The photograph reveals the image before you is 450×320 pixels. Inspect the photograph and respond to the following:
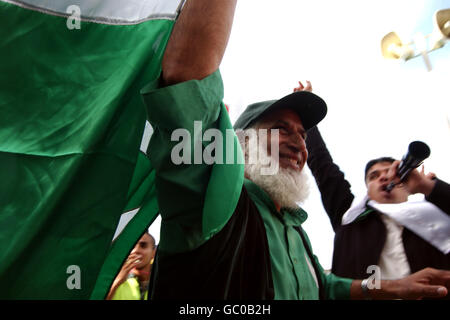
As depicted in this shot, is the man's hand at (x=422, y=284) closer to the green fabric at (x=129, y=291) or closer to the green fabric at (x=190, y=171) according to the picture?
the green fabric at (x=190, y=171)

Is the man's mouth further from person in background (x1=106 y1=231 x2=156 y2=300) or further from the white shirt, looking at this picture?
person in background (x1=106 y1=231 x2=156 y2=300)

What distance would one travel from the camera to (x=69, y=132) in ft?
3.02

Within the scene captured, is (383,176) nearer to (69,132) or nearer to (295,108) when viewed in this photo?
(295,108)

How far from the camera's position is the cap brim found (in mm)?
1635

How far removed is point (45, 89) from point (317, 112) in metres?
1.41

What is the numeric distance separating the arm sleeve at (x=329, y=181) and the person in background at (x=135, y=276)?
1.59m

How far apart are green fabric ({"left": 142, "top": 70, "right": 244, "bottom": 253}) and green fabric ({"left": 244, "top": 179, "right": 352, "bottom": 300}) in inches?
12.5

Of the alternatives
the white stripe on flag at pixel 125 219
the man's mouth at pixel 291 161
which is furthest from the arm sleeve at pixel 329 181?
the white stripe on flag at pixel 125 219

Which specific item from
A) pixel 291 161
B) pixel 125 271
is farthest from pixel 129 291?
pixel 291 161

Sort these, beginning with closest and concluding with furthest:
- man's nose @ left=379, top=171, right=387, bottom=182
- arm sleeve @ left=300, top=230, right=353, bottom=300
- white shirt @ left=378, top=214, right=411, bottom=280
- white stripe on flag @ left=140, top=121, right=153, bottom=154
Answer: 1. white stripe on flag @ left=140, top=121, right=153, bottom=154
2. arm sleeve @ left=300, top=230, right=353, bottom=300
3. white shirt @ left=378, top=214, right=411, bottom=280
4. man's nose @ left=379, top=171, right=387, bottom=182

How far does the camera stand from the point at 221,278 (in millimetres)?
883

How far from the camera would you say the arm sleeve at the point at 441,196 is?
2000 millimetres

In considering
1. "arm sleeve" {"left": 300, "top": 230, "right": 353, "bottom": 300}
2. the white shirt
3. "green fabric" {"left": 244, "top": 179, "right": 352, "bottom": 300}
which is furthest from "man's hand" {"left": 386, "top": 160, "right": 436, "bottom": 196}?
"green fabric" {"left": 244, "top": 179, "right": 352, "bottom": 300}
